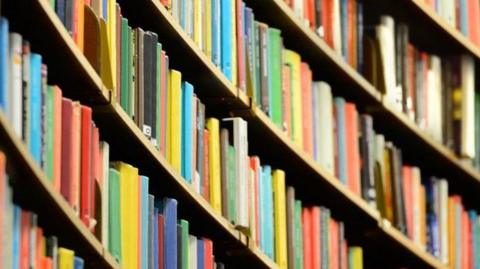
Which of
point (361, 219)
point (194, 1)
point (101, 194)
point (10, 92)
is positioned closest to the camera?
point (10, 92)

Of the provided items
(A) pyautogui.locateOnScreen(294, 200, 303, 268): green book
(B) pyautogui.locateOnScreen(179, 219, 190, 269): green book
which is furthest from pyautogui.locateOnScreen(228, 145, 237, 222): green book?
(A) pyautogui.locateOnScreen(294, 200, 303, 268): green book

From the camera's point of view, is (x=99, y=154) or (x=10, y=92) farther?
(x=99, y=154)

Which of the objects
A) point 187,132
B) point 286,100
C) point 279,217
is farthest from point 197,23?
point 279,217

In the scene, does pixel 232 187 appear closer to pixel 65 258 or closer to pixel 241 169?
pixel 241 169

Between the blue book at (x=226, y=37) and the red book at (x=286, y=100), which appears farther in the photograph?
the red book at (x=286, y=100)

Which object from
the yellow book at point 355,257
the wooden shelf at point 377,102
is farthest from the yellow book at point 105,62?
the yellow book at point 355,257

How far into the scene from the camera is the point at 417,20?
572cm

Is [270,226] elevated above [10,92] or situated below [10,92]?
below

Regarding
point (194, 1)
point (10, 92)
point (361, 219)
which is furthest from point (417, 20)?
point (10, 92)

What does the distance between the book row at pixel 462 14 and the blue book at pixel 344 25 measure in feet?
0.96

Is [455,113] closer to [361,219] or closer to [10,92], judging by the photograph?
[361,219]

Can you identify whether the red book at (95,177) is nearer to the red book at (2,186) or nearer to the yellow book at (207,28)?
the red book at (2,186)

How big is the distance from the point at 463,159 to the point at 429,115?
6.3 inches

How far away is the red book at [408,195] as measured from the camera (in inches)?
220
